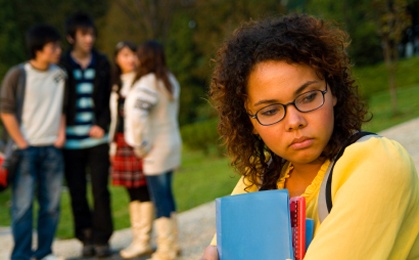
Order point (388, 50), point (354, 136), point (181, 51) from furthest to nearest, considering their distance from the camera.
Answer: point (181, 51)
point (388, 50)
point (354, 136)

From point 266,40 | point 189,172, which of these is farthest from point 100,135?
point 189,172

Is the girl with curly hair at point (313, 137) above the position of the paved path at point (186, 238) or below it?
above

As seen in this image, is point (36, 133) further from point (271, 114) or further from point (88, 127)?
point (271, 114)

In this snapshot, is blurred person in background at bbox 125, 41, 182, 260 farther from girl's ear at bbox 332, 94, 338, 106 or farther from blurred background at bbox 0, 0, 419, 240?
girl's ear at bbox 332, 94, 338, 106

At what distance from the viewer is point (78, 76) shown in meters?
6.03

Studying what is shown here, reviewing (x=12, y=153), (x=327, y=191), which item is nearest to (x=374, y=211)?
(x=327, y=191)

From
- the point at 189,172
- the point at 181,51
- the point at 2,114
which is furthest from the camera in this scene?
the point at 181,51

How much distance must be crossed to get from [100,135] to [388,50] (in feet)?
38.3

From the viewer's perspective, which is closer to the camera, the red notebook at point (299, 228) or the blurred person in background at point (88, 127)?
the red notebook at point (299, 228)

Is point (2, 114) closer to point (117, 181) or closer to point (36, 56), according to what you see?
point (36, 56)

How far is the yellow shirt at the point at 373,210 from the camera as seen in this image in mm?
1505

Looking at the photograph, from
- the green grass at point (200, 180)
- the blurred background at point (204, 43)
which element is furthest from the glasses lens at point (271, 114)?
the blurred background at point (204, 43)

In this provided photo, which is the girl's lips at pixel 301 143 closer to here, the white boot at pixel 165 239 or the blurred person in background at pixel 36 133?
the white boot at pixel 165 239

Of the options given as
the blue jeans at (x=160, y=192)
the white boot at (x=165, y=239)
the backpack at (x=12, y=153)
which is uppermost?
the backpack at (x=12, y=153)
